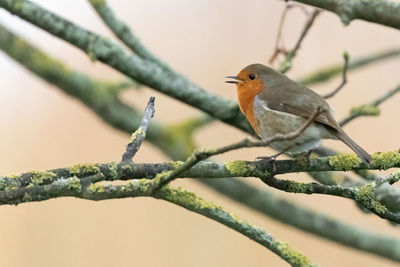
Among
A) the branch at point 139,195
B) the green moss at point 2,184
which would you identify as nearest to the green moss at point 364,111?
the branch at point 139,195

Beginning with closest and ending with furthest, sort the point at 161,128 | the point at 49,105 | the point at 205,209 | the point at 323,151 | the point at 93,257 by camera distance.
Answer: the point at 205,209 < the point at 323,151 < the point at 161,128 < the point at 93,257 < the point at 49,105

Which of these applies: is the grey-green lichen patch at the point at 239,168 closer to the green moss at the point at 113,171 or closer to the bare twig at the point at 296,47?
the green moss at the point at 113,171

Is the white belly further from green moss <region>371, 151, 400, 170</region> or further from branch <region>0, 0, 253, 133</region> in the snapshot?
green moss <region>371, 151, 400, 170</region>

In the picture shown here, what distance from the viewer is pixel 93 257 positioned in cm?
534

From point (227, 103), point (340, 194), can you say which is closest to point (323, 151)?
point (227, 103)

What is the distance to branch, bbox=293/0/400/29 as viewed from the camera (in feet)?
8.23

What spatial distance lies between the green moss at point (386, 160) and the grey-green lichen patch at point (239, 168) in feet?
1.49

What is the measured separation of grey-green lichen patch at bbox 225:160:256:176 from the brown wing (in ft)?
2.83

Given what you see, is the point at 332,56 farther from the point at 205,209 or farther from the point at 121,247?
the point at 205,209

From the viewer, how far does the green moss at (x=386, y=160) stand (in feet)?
7.38

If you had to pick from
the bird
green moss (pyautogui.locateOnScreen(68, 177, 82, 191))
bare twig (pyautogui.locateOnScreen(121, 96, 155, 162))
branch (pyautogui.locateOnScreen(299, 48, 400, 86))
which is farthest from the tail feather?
branch (pyautogui.locateOnScreen(299, 48, 400, 86))

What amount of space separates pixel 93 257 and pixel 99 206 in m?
0.50

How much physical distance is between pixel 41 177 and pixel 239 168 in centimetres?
62

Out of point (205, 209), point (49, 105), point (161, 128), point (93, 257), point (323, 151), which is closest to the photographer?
point (205, 209)
